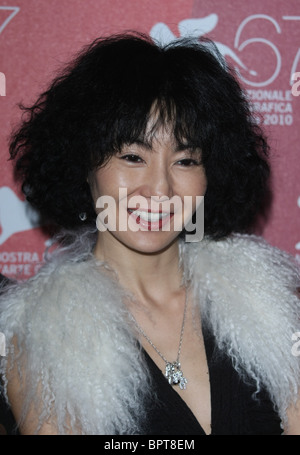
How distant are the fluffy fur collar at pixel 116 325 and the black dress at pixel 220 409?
0.03m

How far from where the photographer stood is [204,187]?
5.48 feet

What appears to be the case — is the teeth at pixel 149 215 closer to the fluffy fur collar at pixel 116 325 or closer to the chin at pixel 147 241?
the chin at pixel 147 241

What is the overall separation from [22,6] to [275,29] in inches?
32.1

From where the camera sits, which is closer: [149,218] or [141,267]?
[149,218]

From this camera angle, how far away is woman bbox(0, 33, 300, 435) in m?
1.51

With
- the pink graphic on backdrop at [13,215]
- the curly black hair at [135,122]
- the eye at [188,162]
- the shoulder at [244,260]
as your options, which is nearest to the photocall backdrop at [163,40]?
the pink graphic on backdrop at [13,215]

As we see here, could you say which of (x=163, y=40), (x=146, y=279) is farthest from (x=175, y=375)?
(x=163, y=40)

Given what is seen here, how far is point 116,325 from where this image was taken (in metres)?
1.59

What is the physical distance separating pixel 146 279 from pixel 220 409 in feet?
1.33

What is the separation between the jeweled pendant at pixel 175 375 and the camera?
1.59m

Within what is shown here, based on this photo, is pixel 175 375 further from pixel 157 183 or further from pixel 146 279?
pixel 157 183

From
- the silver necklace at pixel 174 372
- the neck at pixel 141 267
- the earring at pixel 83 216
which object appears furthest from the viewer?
the earring at pixel 83 216

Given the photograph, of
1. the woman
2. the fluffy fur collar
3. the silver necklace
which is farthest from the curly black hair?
the silver necklace
